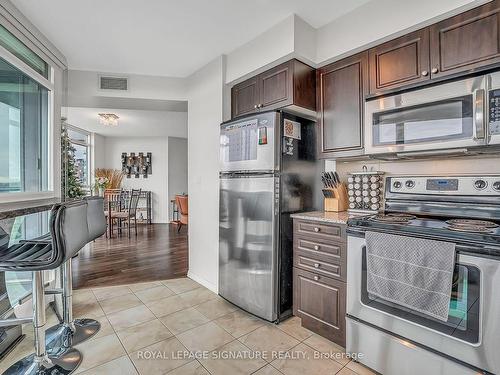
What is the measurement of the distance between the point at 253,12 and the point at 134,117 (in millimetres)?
4251

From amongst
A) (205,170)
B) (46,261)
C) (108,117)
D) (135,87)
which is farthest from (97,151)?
(46,261)

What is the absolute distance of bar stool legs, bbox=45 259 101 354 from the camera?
196 cm

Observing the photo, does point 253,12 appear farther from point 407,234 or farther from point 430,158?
point 407,234

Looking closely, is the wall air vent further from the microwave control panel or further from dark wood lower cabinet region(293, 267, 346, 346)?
the microwave control panel

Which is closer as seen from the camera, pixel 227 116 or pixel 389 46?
pixel 389 46

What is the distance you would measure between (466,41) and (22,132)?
11.4 feet

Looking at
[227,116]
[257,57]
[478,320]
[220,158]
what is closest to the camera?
[478,320]

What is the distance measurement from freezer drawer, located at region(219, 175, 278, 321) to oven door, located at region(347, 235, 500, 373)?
0.90 m

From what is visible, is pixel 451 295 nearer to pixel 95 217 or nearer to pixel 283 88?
pixel 283 88

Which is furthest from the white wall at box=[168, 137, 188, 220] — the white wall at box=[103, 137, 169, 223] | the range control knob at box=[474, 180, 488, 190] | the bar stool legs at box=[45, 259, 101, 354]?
the range control knob at box=[474, 180, 488, 190]

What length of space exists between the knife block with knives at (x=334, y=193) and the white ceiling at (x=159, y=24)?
1.30 meters

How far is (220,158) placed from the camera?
8.75ft

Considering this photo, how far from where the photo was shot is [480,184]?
1.65 metres

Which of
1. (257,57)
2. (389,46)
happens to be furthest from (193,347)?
(389,46)
